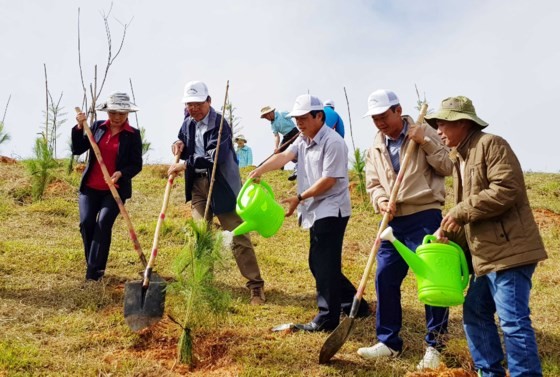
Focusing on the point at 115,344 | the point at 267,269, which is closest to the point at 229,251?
the point at 115,344

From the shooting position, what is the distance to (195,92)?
4.33 meters

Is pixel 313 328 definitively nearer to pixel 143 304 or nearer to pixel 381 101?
pixel 143 304

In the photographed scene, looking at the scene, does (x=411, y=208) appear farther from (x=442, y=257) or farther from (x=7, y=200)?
(x=7, y=200)

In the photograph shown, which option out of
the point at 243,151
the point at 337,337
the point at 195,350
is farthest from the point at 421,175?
the point at 243,151

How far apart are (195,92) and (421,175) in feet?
6.10

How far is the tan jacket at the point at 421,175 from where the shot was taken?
3.36m

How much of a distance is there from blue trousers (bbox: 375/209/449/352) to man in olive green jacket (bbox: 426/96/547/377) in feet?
1.83

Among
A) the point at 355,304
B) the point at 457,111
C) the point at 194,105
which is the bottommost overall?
the point at 355,304

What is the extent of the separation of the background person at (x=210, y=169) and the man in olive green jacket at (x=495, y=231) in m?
2.04

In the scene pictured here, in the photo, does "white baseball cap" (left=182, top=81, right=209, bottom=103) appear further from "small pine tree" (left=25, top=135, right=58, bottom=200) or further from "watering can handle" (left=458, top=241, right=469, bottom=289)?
"small pine tree" (left=25, top=135, right=58, bottom=200)

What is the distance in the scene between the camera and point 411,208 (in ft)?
11.3

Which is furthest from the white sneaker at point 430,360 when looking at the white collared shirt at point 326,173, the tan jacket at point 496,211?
the white collared shirt at point 326,173

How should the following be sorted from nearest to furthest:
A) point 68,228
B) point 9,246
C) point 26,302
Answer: point 26,302
point 9,246
point 68,228

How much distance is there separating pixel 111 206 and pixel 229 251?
5.42 feet
